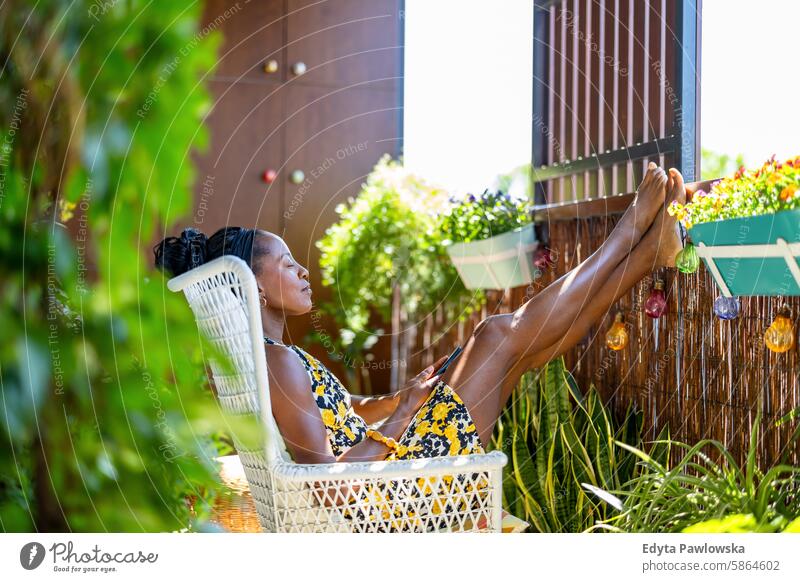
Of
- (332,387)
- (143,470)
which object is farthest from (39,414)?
(332,387)

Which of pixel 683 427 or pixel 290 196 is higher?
pixel 290 196

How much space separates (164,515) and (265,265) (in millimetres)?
1578

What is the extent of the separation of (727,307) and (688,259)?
14 centimetres

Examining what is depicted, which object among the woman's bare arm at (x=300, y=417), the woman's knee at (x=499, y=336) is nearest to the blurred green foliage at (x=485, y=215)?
the woman's knee at (x=499, y=336)

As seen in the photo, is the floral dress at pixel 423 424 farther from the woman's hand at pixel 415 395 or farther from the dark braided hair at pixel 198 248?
the dark braided hair at pixel 198 248

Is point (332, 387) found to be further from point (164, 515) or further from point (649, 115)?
point (164, 515)

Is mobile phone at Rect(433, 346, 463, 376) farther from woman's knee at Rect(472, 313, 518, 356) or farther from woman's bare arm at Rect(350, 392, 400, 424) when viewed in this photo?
woman's bare arm at Rect(350, 392, 400, 424)

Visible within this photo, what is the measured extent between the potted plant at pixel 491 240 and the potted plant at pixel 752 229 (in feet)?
4.09

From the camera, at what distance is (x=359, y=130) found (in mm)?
4715

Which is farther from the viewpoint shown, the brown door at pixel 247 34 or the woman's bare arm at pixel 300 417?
the brown door at pixel 247 34

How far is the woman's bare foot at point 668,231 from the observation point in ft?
6.66

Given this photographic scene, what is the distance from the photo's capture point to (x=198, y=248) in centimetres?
217

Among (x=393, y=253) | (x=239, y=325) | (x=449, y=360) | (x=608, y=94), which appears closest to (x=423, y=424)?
(x=449, y=360)

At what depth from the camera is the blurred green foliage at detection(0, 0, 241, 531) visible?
59 centimetres
